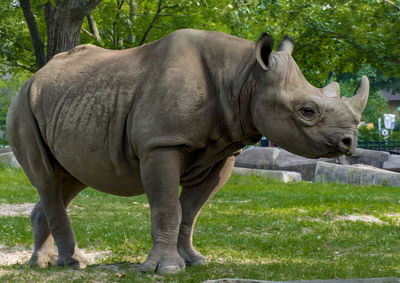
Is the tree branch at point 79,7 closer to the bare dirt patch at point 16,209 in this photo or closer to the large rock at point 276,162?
the bare dirt patch at point 16,209

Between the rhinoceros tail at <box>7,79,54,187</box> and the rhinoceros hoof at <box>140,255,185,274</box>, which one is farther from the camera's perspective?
the rhinoceros tail at <box>7,79,54,187</box>

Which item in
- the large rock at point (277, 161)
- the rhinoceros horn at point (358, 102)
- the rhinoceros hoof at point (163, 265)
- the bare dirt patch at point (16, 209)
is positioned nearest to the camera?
the rhinoceros horn at point (358, 102)

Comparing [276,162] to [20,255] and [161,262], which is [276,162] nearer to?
[20,255]

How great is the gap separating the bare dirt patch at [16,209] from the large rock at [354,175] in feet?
32.4

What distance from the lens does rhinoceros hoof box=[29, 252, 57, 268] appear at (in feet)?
20.6

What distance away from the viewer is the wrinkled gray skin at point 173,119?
16.0ft

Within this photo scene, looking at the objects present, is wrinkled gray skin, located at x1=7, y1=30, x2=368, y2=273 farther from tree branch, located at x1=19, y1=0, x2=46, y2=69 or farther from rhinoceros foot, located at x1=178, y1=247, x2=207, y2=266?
tree branch, located at x1=19, y1=0, x2=46, y2=69

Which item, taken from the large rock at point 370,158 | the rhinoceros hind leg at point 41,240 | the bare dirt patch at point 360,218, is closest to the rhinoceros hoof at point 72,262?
the rhinoceros hind leg at point 41,240

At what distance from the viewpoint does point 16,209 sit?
38.8 ft

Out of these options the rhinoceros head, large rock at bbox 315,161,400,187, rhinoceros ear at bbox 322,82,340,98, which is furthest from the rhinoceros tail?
large rock at bbox 315,161,400,187

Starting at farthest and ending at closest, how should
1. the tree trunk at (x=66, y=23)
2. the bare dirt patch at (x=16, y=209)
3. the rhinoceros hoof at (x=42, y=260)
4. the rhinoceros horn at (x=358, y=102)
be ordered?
1. the bare dirt patch at (x=16, y=209)
2. the tree trunk at (x=66, y=23)
3. the rhinoceros hoof at (x=42, y=260)
4. the rhinoceros horn at (x=358, y=102)

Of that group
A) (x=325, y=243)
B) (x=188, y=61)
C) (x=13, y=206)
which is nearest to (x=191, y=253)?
(x=188, y=61)

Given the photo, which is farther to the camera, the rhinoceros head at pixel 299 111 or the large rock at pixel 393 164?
the large rock at pixel 393 164

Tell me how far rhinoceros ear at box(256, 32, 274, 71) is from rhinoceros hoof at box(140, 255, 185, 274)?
1.81m
